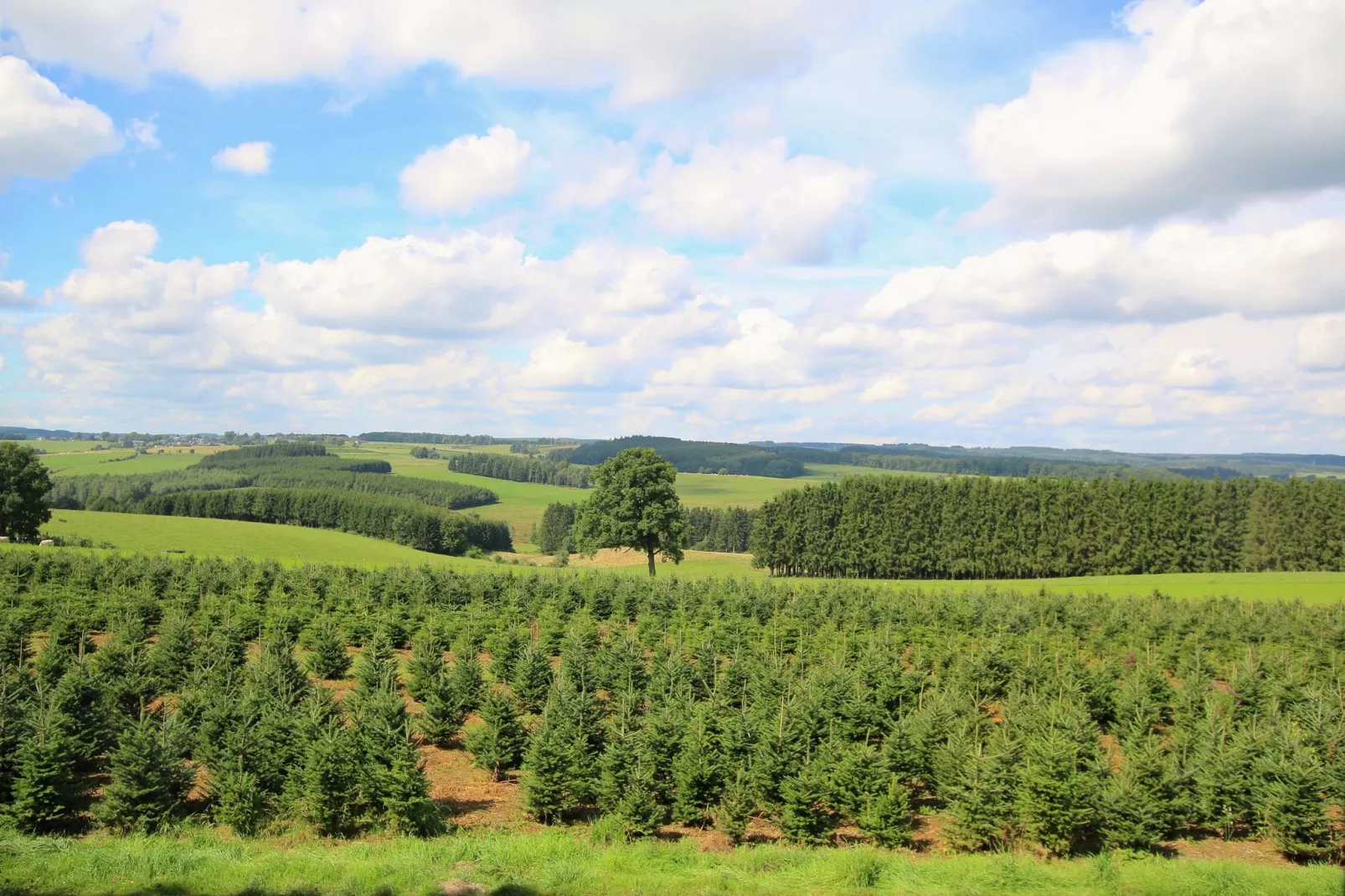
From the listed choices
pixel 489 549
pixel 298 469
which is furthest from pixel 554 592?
pixel 298 469

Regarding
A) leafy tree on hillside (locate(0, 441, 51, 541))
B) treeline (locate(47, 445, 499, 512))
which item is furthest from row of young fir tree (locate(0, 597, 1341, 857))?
treeline (locate(47, 445, 499, 512))

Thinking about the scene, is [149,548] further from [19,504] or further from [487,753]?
[487,753]

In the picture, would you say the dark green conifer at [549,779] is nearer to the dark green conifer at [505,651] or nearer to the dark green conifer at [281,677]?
the dark green conifer at [281,677]

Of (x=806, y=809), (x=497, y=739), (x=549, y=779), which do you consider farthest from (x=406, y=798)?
(x=806, y=809)

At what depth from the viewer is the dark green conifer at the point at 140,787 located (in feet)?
46.4

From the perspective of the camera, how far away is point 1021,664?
2586 centimetres

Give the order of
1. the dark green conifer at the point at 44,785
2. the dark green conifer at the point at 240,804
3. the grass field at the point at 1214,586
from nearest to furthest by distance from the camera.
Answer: the dark green conifer at the point at 44,785 < the dark green conifer at the point at 240,804 < the grass field at the point at 1214,586

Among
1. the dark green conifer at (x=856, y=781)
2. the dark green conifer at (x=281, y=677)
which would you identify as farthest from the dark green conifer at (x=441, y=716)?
the dark green conifer at (x=856, y=781)

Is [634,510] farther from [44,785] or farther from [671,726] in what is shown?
[44,785]

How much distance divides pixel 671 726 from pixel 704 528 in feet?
411

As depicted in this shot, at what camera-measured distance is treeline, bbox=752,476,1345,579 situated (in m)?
77.0

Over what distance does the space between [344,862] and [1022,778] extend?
39.3 ft

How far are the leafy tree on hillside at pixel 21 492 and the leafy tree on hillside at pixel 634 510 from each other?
4679 centimetres

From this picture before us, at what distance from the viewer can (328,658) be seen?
2598 cm
